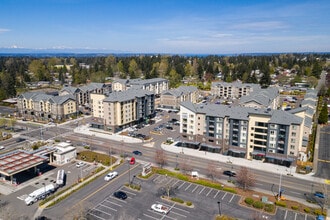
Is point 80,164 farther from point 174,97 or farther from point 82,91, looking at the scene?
point 82,91

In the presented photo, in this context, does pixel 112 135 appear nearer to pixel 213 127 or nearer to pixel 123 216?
pixel 213 127

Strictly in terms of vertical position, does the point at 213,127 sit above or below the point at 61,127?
above

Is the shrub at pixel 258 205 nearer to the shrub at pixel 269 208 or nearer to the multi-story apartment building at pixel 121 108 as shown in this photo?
the shrub at pixel 269 208

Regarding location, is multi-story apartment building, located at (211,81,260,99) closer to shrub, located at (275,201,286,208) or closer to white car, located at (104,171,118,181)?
shrub, located at (275,201,286,208)

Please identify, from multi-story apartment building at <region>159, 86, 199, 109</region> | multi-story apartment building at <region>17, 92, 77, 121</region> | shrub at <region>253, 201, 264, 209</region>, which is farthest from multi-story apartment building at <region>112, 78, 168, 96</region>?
shrub at <region>253, 201, 264, 209</region>

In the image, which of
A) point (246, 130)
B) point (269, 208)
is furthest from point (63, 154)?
point (269, 208)

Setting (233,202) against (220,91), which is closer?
(233,202)

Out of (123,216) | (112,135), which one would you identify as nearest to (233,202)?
(123,216)
